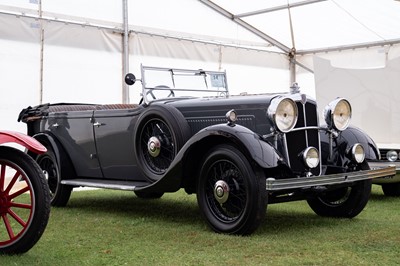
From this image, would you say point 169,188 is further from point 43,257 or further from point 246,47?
point 246,47

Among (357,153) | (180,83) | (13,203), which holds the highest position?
(180,83)

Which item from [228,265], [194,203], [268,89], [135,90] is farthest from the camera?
[268,89]

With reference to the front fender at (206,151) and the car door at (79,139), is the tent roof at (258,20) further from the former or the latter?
the front fender at (206,151)

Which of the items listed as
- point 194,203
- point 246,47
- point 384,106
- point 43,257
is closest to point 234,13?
point 246,47

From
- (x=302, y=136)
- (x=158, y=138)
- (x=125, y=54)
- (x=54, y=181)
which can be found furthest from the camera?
(x=125, y=54)

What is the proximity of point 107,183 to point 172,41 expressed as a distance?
253 inches

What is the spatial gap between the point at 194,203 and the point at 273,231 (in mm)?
1986

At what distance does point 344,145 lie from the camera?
18.1 feet

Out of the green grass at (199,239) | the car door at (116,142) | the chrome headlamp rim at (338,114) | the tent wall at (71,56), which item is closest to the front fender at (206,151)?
the green grass at (199,239)

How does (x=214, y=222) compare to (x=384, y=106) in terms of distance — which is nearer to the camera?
(x=214, y=222)

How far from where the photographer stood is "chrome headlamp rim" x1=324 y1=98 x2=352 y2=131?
211 inches

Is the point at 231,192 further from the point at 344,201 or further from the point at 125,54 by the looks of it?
the point at 125,54

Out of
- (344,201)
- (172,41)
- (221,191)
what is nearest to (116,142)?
(221,191)

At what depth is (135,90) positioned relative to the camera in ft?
37.0
